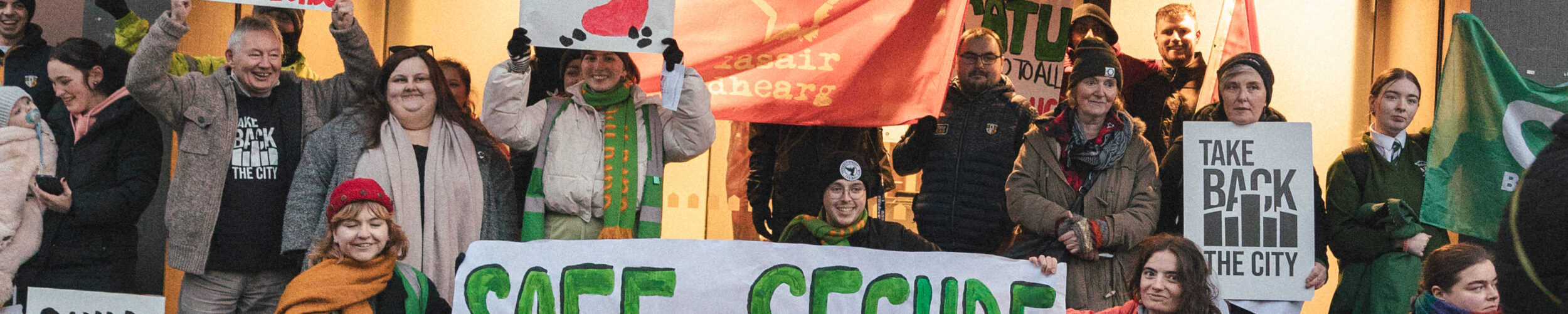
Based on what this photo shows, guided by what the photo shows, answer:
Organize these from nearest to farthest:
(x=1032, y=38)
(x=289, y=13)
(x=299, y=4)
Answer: (x=299, y=4)
(x=289, y=13)
(x=1032, y=38)

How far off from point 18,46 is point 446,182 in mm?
2609

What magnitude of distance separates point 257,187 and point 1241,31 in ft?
15.0

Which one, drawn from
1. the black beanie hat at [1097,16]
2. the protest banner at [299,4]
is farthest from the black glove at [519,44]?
the black beanie hat at [1097,16]

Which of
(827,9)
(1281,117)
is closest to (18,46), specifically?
(827,9)

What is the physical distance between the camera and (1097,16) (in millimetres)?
7340

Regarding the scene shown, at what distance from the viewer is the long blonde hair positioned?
15.9ft

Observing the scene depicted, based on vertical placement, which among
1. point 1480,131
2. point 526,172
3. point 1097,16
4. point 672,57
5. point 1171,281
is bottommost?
point 1171,281

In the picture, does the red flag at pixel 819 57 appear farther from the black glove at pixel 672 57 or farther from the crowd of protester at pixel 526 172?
the black glove at pixel 672 57

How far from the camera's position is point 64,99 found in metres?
6.20

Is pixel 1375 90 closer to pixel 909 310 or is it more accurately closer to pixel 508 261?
pixel 909 310

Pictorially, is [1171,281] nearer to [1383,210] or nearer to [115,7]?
[1383,210]

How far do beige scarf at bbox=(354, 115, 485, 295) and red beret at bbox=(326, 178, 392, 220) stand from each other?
1.46 feet

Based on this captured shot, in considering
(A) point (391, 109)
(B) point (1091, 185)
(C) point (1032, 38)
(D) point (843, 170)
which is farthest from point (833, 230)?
(C) point (1032, 38)

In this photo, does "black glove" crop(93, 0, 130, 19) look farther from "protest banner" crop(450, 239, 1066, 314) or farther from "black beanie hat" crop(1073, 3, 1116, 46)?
"black beanie hat" crop(1073, 3, 1116, 46)
